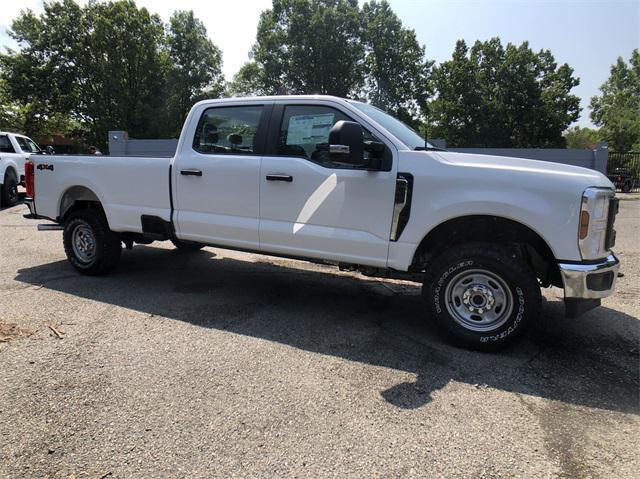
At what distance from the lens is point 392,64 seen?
47406mm

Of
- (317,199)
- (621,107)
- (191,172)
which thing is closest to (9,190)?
(191,172)

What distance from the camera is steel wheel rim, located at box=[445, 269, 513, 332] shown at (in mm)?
3795

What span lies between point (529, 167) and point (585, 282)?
954 mm

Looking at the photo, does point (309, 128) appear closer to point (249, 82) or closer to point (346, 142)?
point (346, 142)

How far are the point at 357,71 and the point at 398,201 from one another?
4609 cm

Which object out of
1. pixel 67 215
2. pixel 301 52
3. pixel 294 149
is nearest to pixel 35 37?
pixel 301 52

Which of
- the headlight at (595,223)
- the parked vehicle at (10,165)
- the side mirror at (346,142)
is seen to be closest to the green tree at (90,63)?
the parked vehicle at (10,165)

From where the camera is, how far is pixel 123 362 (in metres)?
3.58

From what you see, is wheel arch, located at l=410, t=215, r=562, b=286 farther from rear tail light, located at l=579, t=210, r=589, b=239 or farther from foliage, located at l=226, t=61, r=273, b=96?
foliage, located at l=226, t=61, r=273, b=96

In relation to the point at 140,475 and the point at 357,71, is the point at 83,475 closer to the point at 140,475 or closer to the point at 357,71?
the point at 140,475

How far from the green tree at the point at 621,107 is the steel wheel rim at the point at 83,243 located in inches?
1612

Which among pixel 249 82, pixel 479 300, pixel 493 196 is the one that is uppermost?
pixel 249 82

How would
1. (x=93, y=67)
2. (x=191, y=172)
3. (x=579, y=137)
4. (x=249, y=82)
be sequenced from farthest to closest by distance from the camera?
(x=579, y=137), (x=249, y=82), (x=93, y=67), (x=191, y=172)

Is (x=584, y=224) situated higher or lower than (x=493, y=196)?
lower
